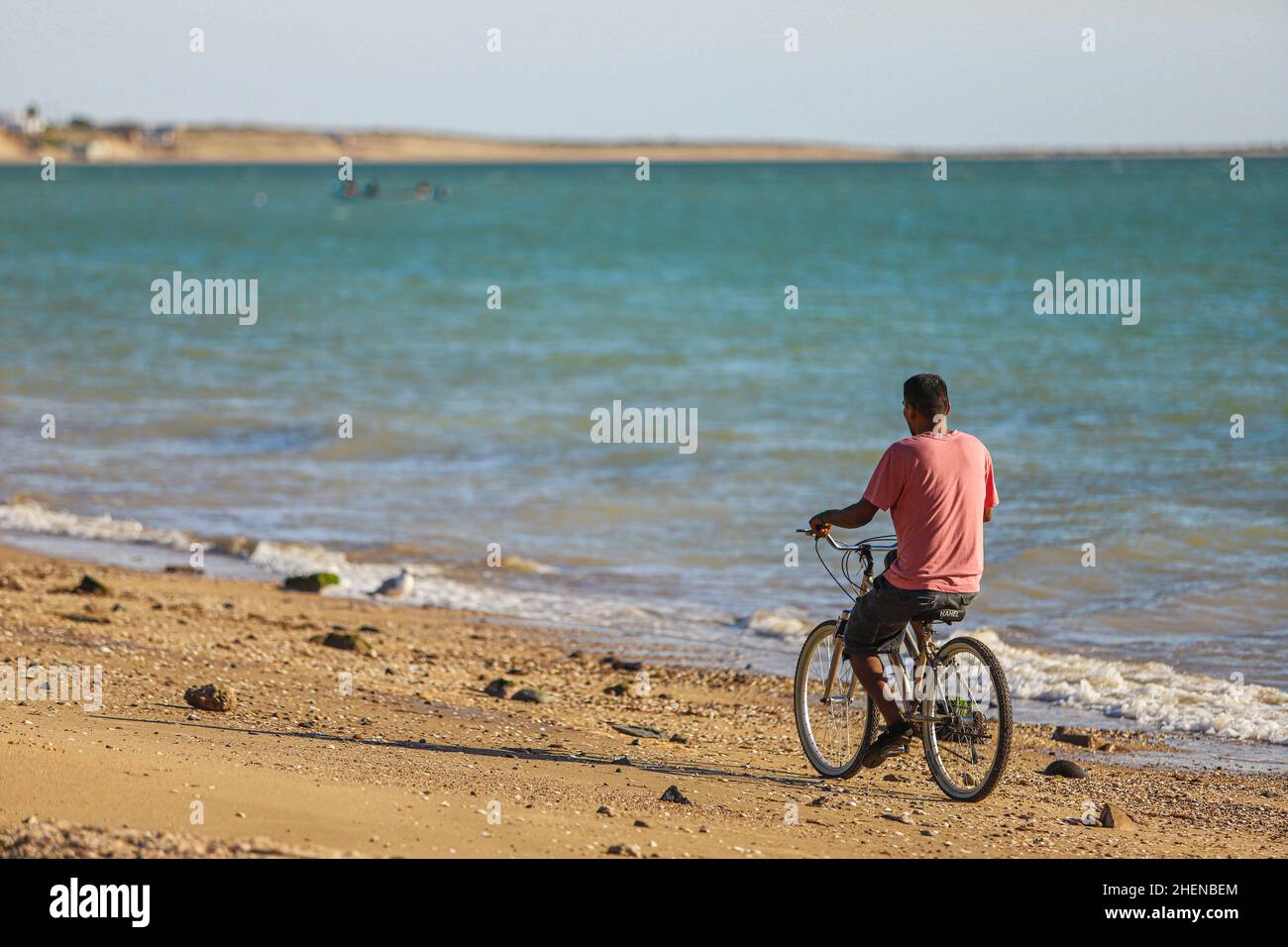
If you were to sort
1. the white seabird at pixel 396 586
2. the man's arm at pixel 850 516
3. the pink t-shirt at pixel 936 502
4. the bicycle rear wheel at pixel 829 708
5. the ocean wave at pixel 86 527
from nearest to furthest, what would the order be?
the pink t-shirt at pixel 936 502 → the man's arm at pixel 850 516 → the bicycle rear wheel at pixel 829 708 → the white seabird at pixel 396 586 → the ocean wave at pixel 86 527

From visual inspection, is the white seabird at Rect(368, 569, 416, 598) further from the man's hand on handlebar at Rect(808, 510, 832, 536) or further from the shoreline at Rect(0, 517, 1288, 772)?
the man's hand on handlebar at Rect(808, 510, 832, 536)

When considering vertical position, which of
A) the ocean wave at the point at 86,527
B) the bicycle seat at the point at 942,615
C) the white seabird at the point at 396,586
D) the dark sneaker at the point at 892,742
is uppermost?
the ocean wave at the point at 86,527

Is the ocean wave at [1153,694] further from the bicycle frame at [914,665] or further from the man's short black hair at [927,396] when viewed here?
the man's short black hair at [927,396]

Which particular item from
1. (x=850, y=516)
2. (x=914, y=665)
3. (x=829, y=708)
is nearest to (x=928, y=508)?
(x=850, y=516)

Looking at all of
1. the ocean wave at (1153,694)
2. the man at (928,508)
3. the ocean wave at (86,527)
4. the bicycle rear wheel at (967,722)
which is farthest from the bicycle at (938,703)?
the ocean wave at (86,527)

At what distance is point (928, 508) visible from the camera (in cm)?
585

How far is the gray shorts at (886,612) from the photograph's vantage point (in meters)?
5.97

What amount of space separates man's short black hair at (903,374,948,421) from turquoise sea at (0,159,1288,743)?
10.5 feet

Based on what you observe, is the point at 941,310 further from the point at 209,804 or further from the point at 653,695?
the point at 209,804

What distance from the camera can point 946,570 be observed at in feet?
19.5

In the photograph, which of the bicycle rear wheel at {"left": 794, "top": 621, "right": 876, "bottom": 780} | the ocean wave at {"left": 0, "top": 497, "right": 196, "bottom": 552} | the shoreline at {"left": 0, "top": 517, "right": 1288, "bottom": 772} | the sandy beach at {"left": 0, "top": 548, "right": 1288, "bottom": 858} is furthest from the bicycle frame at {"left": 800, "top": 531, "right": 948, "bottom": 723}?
the ocean wave at {"left": 0, "top": 497, "right": 196, "bottom": 552}

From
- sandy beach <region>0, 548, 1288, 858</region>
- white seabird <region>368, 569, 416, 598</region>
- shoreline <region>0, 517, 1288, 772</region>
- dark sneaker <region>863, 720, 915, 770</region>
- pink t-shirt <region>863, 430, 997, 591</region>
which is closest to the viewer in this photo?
sandy beach <region>0, 548, 1288, 858</region>

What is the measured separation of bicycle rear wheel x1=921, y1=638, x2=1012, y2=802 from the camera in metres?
6.01
